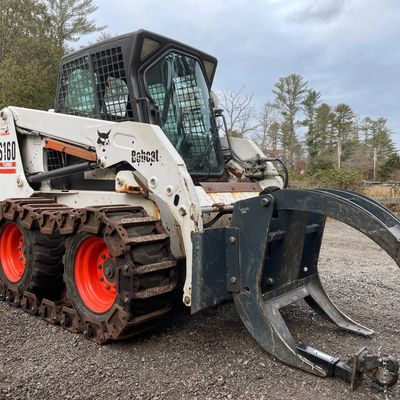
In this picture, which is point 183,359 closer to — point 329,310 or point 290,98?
point 329,310

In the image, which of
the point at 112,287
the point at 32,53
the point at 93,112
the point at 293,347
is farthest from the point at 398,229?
the point at 32,53

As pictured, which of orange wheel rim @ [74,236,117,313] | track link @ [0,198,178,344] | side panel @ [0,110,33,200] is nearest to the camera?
track link @ [0,198,178,344]

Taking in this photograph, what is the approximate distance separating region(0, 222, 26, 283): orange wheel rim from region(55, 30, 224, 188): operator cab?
2.75ft

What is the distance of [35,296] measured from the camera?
3920mm

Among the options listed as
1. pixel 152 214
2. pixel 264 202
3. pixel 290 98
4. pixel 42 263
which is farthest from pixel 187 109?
pixel 290 98

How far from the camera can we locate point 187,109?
428cm

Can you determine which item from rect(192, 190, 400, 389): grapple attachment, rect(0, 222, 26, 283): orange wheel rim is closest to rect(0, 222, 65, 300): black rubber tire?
rect(0, 222, 26, 283): orange wheel rim

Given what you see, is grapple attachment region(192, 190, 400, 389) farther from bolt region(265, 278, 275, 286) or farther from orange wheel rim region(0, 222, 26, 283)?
orange wheel rim region(0, 222, 26, 283)

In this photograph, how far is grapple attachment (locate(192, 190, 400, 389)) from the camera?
252cm

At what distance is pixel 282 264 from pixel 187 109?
1.86 m

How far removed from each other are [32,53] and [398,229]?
2026cm

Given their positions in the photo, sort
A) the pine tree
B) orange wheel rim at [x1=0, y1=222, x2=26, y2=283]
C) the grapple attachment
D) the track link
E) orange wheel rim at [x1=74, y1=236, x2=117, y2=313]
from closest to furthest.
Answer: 1. the grapple attachment
2. the track link
3. orange wheel rim at [x1=74, y1=236, x2=117, y2=313]
4. orange wheel rim at [x1=0, y1=222, x2=26, y2=283]
5. the pine tree

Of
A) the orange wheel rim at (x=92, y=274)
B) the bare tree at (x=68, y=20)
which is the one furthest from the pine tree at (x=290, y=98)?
the orange wheel rim at (x=92, y=274)

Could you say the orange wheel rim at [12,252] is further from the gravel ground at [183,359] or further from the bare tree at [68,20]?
the bare tree at [68,20]
